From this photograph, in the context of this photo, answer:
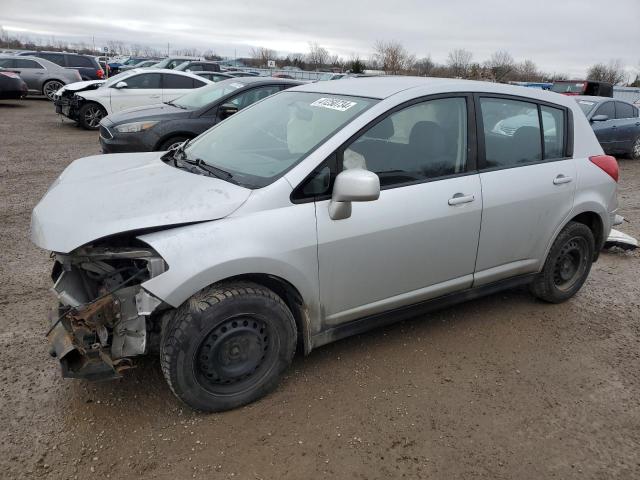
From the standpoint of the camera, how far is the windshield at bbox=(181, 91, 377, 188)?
2.96m

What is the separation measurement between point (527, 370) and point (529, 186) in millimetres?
1284

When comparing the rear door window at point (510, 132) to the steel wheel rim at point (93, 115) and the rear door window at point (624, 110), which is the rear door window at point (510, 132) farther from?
the steel wheel rim at point (93, 115)

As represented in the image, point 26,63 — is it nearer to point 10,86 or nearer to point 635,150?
point 10,86

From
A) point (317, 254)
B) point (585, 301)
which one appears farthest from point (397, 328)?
point (585, 301)

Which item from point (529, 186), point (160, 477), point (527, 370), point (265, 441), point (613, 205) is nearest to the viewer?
point (160, 477)

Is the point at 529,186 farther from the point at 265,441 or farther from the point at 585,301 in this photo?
the point at 265,441

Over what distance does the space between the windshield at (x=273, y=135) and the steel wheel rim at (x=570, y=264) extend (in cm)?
218

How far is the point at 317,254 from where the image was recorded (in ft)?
9.17

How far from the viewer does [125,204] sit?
105 inches

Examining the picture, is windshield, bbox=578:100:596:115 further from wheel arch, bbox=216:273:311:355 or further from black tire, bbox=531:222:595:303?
wheel arch, bbox=216:273:311:355

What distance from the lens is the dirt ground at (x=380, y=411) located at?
2479 mm

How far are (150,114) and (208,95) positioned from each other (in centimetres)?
103

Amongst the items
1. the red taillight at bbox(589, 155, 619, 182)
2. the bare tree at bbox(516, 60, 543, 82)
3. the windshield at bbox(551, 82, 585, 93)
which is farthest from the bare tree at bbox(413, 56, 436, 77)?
the red taillight at bbox(589, 155, 619, 182)

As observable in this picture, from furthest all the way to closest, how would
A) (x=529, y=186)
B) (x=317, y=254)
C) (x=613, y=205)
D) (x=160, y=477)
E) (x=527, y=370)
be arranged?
(x=613, y=205), (x=529, y=186), (x=527, y=370), (x=317, y=254), (x=160, y=477)
